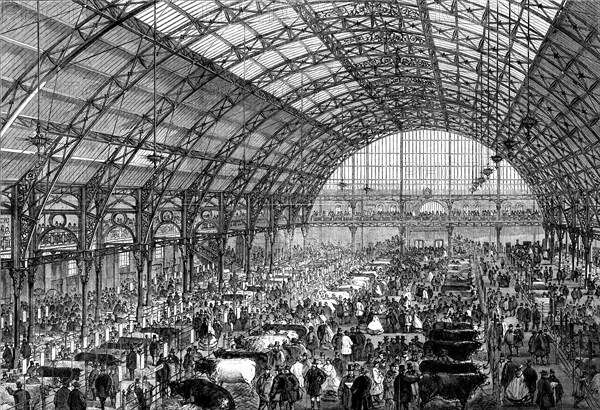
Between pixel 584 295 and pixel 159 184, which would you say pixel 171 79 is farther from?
pixel 584 295

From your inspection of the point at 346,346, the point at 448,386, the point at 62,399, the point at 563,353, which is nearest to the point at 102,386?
the point at 62,399

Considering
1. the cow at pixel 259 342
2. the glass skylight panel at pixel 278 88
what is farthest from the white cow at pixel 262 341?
the glass skylight panel at pixel 278 88

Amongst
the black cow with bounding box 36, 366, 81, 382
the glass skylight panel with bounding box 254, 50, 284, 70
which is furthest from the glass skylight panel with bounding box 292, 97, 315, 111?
the black cow with bounding box 36, 366, 81, 382

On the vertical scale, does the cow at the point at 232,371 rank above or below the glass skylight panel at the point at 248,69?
below

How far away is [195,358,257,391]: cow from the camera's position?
1814cm

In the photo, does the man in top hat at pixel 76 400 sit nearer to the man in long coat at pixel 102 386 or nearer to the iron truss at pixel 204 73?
the man in long coat at pixel 102 386

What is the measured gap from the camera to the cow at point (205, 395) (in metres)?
15.3

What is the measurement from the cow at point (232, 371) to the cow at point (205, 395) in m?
Answer: 1.89

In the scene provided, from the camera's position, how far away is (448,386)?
693 inches

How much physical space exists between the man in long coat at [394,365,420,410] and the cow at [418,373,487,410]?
0.28 metres

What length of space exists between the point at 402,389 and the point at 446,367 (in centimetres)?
243

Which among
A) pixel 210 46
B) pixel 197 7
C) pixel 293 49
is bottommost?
pixel 210 46

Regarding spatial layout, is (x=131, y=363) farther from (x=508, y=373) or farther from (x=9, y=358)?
(x=508, y=373)

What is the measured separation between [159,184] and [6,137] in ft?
49.9
